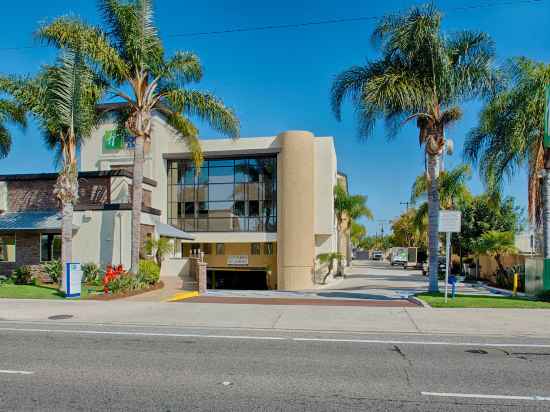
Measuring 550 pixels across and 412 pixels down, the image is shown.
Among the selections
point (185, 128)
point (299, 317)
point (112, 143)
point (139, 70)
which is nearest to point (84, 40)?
point (139, 70)

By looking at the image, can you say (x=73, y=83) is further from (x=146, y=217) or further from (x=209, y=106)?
(x=146, y=217)

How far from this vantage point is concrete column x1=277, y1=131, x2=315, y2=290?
97.3ft

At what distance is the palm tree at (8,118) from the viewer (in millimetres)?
20684

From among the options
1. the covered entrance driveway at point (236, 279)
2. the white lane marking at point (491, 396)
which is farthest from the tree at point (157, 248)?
the white lane marking at point (491, 396)

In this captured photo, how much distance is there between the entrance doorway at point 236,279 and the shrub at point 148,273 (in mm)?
13974

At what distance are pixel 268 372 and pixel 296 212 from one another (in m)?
23.0

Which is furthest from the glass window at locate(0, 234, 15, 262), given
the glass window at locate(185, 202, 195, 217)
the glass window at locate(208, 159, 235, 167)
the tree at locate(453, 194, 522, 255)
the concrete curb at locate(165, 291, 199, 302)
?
the tree at locate(453, 194, 522, 255)

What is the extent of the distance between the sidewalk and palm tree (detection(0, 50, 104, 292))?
12.8ft

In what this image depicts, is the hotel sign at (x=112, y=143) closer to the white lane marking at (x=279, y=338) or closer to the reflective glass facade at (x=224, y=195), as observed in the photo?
the reflective glass facade at (x=224, y=195)

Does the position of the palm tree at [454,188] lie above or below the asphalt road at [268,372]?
above

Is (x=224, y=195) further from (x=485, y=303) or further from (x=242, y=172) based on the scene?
(x=485, y=303)

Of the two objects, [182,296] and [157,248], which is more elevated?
[157,248]

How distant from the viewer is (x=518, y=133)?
1689 centimetres

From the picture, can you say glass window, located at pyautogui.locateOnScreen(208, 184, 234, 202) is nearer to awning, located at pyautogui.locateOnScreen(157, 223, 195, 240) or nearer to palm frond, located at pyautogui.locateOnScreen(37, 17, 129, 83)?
awning, located at pyautogui.locateOnScreen(157, 223, 195, 240)
